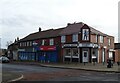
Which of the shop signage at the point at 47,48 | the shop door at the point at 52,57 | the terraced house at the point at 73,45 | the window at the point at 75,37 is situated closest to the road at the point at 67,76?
the terraced house at the point at 73,45

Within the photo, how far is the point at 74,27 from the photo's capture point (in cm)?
5547

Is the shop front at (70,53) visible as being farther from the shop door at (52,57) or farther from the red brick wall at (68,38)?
the shop door at (52,57)

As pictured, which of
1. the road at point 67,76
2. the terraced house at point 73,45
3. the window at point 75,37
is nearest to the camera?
the road at point 67,76

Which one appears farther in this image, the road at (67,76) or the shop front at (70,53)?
the shop front at (70,53)

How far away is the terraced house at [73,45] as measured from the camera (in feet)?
165

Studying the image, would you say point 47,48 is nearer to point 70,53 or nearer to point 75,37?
point 70,53

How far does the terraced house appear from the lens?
50.3 m

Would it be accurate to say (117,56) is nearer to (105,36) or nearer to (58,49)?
(105,36)

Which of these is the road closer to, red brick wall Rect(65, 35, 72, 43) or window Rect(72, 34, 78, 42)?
window Rect(72, 34, 78, 42)

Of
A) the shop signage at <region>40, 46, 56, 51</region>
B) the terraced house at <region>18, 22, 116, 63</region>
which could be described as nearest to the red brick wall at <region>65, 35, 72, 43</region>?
the terraced house at <region>18, 22, 116, 63</region>

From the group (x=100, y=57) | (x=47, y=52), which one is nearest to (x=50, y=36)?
(x=47, y=52)

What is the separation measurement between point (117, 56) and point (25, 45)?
23070mm

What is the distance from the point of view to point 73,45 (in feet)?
168

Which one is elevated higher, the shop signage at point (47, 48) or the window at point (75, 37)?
the window at point (75, 37)
